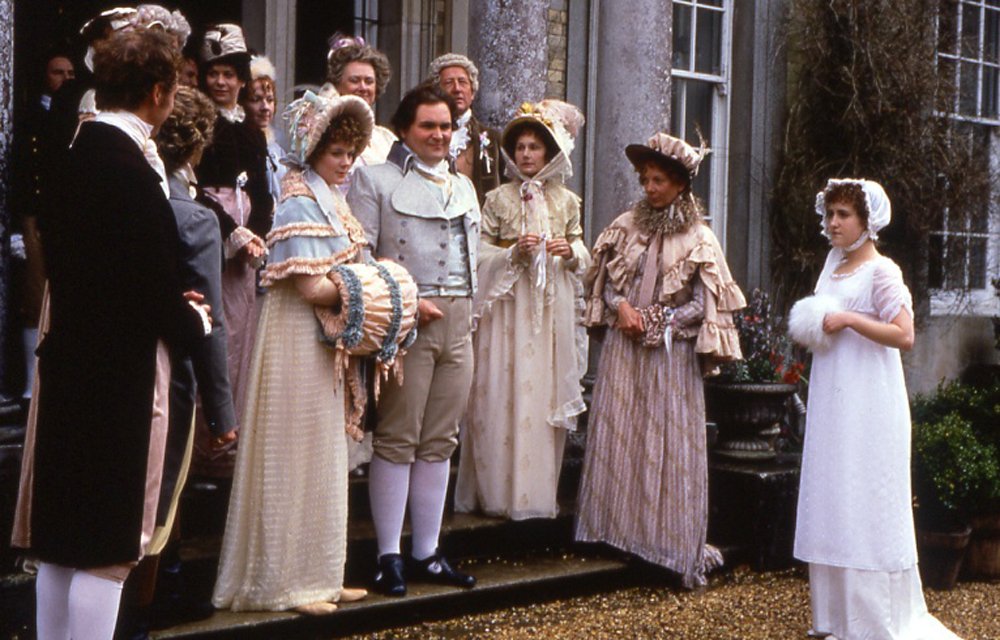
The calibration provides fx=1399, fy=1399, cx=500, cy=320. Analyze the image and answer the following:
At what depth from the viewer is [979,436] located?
7316mm

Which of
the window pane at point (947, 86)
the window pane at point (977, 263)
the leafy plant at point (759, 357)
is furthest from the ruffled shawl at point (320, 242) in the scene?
the window pane at point (977, 263)

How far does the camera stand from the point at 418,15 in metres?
8.38

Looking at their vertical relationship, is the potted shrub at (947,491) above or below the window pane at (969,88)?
below

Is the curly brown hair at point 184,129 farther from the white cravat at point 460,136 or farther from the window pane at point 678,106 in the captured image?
the window pane at point 678,106

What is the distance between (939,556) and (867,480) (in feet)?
5.52

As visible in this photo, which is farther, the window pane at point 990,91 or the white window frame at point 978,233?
the window pane at point 990,91

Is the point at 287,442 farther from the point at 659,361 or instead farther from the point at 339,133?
the point at 659,361

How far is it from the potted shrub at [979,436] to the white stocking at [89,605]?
15.3 feet

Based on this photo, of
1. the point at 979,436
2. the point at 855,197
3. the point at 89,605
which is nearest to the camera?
the point at 89,605

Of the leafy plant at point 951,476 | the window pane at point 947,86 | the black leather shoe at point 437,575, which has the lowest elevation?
the black leather shoe at point 437,575

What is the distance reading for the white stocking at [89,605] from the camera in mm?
3465

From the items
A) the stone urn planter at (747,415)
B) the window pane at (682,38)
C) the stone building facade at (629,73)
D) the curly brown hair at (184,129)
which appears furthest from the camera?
the window pane at (682,38)

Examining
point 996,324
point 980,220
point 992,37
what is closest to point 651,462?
point 996,324

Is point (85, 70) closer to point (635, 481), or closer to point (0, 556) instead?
point (0, 556)
